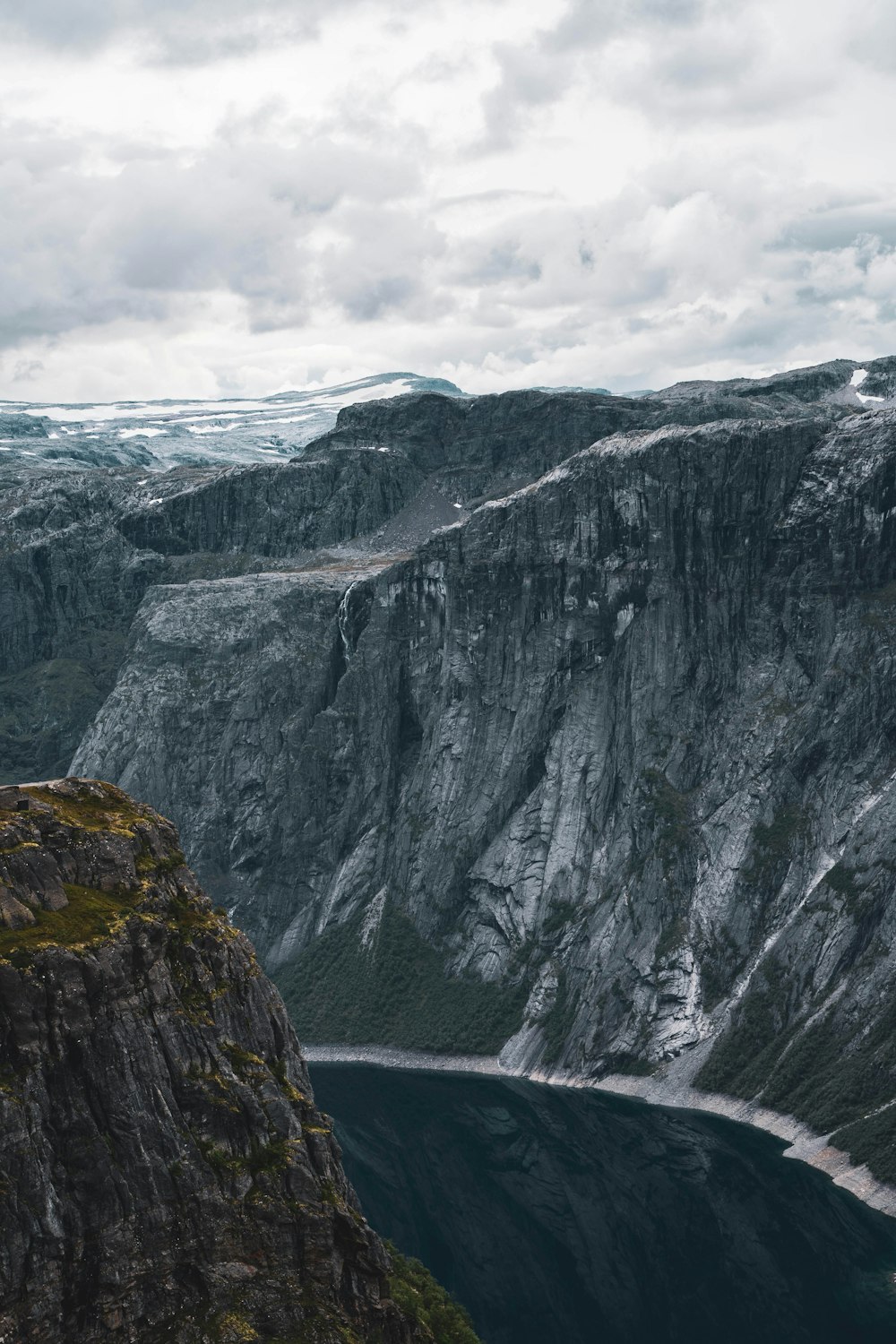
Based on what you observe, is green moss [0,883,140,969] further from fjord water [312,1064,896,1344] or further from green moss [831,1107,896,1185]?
green moss [831,1107,896,1185]

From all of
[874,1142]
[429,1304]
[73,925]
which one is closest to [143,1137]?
[73,925]

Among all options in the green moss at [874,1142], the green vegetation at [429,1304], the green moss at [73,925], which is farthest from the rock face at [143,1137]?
the green moss at [874,1142]

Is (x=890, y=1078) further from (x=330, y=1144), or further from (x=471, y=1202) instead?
(x=330, y=1144)

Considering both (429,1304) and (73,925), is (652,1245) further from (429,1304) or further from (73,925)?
(73,925)

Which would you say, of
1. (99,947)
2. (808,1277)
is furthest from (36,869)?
(808,1277)

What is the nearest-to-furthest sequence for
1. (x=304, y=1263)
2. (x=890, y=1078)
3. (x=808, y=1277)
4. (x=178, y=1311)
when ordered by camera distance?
(x=178, y=1311) < (x=304, y=1263) < (x=808, y=1277) < (x=890, y=1078)
